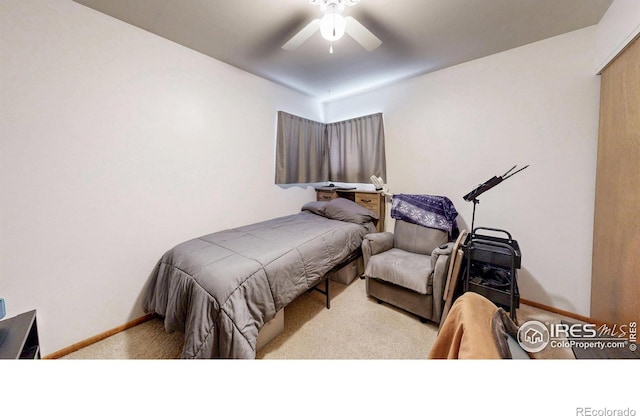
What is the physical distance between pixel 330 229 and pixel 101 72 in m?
2.40

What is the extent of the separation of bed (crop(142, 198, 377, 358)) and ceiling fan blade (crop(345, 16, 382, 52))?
1719 millimetres

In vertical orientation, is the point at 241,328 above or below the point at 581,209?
below

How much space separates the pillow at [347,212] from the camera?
2.83 metres

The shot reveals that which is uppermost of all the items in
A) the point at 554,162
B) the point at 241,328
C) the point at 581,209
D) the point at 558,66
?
the point at 558,66

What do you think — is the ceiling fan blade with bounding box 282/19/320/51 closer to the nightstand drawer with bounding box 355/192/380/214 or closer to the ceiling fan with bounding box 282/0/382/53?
the ceiling fan with bounding box 282/0/382/53

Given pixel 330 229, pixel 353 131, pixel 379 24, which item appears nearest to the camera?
pixel 379 24

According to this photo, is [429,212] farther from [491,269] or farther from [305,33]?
[305,33]

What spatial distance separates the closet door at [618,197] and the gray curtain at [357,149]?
198cm

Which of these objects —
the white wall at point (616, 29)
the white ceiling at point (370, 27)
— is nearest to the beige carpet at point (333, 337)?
the white wall at point (616, 29)

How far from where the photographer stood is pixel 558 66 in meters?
1.98
